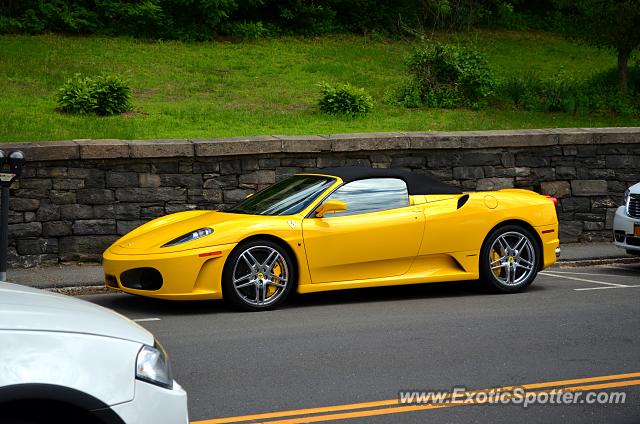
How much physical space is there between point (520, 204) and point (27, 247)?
598cm

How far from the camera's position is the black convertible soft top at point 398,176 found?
9.87m

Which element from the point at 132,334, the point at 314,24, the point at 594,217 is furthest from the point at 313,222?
the point at 314,24

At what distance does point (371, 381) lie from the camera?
6469 mm

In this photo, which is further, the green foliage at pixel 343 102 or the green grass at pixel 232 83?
the green foliage at pixel 343 102

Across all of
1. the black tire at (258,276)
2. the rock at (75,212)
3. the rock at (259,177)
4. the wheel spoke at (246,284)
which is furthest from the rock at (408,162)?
Answer: the wheel spoke at (246,284)

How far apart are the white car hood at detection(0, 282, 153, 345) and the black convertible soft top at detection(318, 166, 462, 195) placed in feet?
18.8

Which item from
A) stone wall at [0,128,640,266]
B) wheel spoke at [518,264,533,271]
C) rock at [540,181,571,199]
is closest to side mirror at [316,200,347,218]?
wheel spoke at [518,264,533,271]

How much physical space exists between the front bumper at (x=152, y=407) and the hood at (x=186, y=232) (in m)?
5.07

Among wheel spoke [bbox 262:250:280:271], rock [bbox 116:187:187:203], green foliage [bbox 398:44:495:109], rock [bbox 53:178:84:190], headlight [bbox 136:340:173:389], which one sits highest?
green foliage [bbox 398:44:495:109]

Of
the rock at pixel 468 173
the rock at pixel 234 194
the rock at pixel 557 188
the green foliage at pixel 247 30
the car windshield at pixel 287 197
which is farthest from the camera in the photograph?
the green foliage at pixel 247 30

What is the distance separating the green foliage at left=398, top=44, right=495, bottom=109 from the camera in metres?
17.6

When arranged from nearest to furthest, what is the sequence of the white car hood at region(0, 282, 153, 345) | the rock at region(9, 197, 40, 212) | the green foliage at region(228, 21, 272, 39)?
the white car hood at region(0, 282, 153, 345) < the rock at region(9, 197, 40, 212) < the green foliage at region(228, 21, 272, 39)

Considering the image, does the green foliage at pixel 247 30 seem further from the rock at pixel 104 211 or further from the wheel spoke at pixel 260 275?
the wheel spoke at pixel 260 275

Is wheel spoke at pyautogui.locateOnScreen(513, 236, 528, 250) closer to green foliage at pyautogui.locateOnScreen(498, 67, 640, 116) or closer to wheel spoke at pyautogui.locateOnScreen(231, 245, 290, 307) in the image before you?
wheel spoke at pyautogui.locateOnScreen(231, 245, 290, 307)
